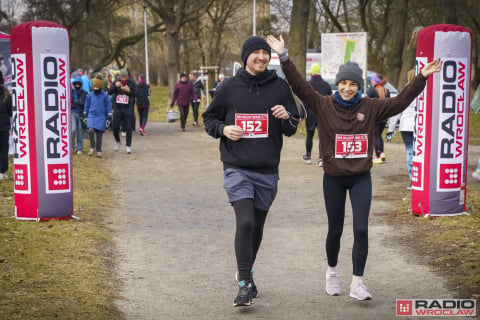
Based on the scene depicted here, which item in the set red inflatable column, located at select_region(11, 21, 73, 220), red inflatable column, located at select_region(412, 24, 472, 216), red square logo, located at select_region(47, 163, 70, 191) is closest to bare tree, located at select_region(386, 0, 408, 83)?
red inflatable column, located at select_region(412, 24, 472, 216)

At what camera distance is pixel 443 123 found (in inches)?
390

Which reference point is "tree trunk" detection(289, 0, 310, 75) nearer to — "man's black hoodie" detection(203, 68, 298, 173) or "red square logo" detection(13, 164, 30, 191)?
"red square logo" detection(13, 164, 30, 191)

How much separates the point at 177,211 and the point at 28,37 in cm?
307

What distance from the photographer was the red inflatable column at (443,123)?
975 centimetres

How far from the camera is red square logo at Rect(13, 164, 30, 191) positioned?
32.3 feet

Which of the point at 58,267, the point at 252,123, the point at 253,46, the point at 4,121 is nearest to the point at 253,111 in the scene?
the point at 252,123

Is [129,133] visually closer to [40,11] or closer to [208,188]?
[208,188]

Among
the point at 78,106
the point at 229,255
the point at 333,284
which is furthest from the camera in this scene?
the point at 78,106

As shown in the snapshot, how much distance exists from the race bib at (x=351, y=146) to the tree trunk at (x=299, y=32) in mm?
20056

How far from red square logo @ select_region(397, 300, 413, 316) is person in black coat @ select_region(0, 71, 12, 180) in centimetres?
913

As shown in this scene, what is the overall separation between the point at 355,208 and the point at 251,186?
2.72ft

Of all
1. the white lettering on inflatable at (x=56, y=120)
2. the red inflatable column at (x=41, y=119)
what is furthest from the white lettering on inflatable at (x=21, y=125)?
the white lettering on inflatable at (x=56, y=120)

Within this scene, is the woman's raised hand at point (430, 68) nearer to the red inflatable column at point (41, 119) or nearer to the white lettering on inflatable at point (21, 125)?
the red inflatable column at point (41, 119)

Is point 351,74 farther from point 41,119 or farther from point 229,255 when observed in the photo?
point 41,119
